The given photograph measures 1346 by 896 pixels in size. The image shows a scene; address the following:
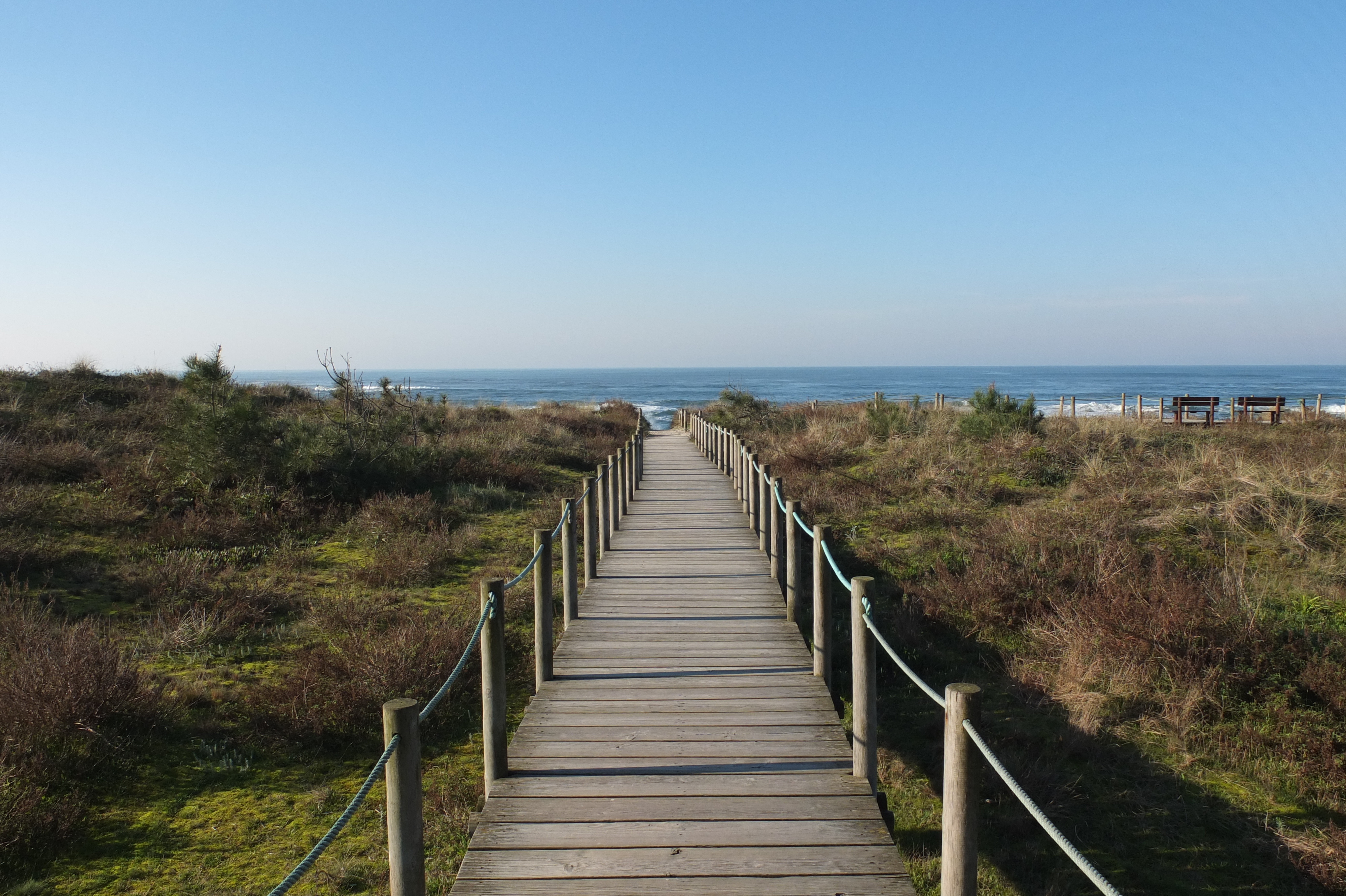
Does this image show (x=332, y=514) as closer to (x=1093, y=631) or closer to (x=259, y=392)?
(x=1093, y=631)

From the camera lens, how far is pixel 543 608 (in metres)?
6.00

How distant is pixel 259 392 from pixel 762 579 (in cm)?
2265

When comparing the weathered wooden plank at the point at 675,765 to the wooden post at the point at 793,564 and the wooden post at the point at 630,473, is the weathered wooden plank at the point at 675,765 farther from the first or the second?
the wooden post at the point at 630,473

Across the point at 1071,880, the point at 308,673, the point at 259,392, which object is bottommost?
the point at 1071,880

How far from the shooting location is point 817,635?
607 cm

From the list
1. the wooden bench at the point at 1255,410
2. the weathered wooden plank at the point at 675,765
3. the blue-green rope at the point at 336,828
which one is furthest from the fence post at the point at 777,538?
the wooden bench at the point at 1255,410

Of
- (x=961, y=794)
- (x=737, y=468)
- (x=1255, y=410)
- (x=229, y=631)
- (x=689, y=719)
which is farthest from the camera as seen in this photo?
(x=1255, y=410)

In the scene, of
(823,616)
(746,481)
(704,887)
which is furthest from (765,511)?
(704,887)

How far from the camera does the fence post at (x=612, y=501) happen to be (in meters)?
11.6

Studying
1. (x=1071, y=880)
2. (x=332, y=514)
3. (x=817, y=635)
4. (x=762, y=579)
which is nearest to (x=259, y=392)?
(x=332, y=514)

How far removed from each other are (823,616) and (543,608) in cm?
209

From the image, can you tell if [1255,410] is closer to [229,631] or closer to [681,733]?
[681,733]

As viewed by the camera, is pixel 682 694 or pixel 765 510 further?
pixel 765 510

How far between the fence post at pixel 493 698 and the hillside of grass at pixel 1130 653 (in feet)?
8.05
